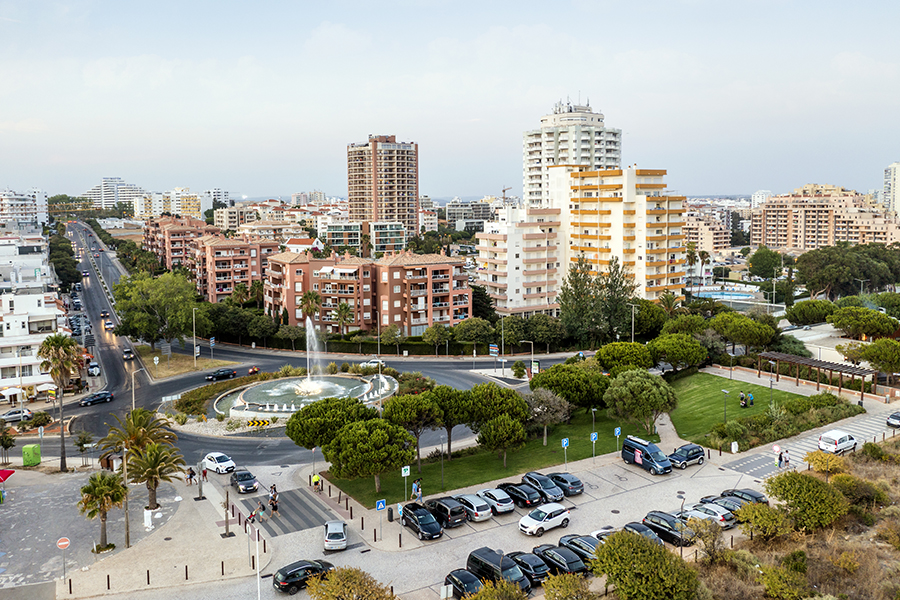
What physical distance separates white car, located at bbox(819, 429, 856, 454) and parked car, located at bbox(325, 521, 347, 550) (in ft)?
105

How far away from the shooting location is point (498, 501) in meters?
40.8

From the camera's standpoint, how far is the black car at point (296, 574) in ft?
105

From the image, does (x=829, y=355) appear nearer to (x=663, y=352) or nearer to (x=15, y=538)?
(x=663, y=352)

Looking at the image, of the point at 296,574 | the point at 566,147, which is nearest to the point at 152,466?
the point at 296,574

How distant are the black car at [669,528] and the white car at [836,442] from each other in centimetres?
1596

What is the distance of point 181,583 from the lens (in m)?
33.3

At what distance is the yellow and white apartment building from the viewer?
108750mm

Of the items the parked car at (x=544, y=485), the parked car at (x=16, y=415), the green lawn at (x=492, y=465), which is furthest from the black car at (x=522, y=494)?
the parked car at (x=16, y=415)

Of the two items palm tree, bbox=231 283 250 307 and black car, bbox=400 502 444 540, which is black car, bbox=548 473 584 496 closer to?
black car, bbox=400 502 444 540

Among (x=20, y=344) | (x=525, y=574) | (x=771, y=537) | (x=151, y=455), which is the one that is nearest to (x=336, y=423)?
(x=151, y=455)

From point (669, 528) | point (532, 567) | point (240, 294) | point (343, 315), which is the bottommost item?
point (532, 567)

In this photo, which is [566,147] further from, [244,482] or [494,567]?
[494,567]

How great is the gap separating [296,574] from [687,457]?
27.5 m

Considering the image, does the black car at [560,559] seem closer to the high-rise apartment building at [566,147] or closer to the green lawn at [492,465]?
the green lawn at [492,465]
